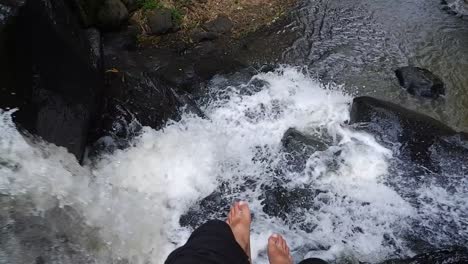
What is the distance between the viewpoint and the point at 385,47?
5.94 meters

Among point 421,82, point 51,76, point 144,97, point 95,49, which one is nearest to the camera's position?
point 51,76

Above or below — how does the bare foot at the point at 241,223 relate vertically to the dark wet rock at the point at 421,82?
below

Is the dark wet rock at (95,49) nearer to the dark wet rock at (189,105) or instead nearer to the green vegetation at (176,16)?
the dark wet rock at (189,105)

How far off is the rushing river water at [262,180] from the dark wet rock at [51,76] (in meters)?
0.27

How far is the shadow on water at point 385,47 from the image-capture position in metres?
5.24

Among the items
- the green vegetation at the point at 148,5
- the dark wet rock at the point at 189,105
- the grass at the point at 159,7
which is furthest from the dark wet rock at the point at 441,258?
the green vegetation at the point at 148,5

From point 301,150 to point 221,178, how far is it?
3.06 ft

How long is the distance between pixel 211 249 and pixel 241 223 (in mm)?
933

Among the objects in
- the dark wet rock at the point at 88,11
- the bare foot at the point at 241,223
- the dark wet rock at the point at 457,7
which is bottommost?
the bare foot at the point at 241,223

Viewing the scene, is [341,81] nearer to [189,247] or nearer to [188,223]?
[188,223]

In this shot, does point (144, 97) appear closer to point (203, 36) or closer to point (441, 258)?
point (203, 36)

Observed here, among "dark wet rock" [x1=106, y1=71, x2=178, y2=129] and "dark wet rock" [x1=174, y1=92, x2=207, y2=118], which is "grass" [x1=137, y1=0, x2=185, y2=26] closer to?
"dark wet rock" [x1=106, y1=71, x2=178, y2=129]

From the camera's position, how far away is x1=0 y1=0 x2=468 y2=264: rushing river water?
3006 mm

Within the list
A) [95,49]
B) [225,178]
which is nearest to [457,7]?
[225,178]
